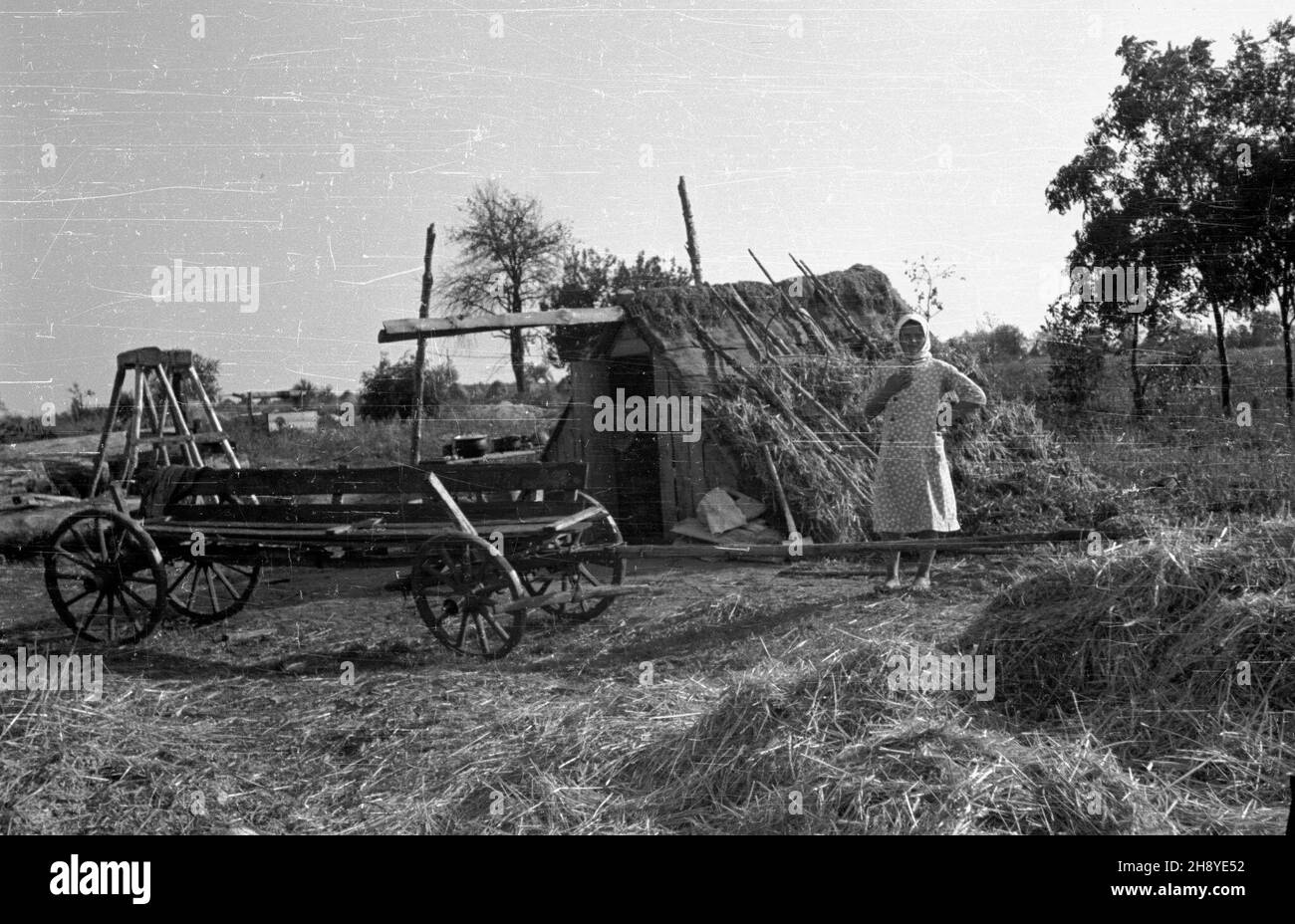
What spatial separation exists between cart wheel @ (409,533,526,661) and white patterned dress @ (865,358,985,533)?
2620 millimetres

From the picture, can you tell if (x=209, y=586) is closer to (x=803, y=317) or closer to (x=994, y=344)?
(x=803, y=317)

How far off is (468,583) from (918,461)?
3.07 m

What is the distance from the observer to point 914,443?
6562 mm

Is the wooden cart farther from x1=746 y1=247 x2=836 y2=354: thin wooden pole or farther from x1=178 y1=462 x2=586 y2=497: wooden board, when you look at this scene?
x1=746 y1=247 x2=836 y2=354: thin wooden pole

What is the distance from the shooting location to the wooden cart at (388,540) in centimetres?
587

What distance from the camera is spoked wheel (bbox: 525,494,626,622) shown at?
6.05 m

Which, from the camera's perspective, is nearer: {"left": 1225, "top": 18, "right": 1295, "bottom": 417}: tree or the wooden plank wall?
{"left": 1225, "top": 18, "right": 1295, "bottom": 417}: tree

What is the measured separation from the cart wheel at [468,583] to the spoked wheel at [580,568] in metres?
0.42

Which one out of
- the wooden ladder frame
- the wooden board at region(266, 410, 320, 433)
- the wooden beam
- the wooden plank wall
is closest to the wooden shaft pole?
the wooden ladder frame

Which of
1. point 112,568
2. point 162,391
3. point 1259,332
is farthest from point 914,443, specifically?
point 162,391

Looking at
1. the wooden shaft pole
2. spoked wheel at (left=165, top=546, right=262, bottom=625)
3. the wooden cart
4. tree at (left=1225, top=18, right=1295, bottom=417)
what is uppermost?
tree at (left=1225, top=18, right=1295, bottom=417)

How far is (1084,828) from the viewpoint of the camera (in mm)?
3137
